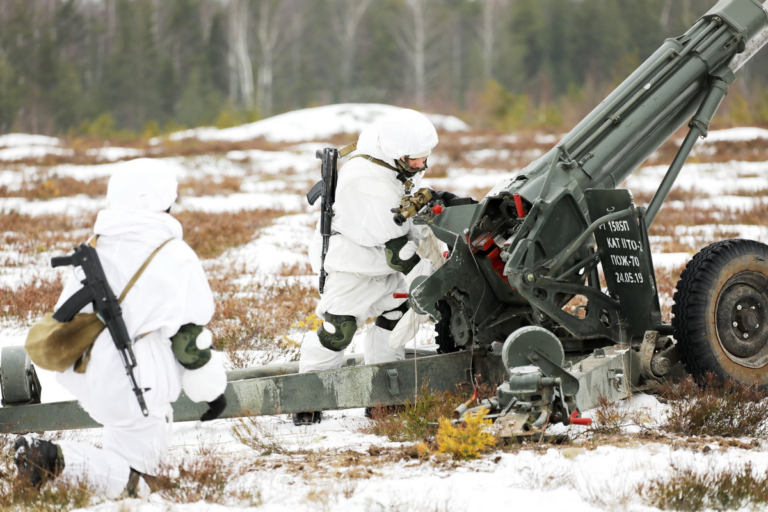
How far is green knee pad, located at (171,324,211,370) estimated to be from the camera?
3850 mm

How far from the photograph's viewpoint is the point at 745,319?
5336 millimetres

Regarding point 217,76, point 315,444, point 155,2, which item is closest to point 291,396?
point 315,444

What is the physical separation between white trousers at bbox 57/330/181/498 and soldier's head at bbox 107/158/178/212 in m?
0.60

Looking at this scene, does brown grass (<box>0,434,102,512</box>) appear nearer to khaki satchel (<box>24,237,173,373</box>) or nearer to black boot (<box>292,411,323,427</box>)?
khaki satchel (<box>24,237,173,373</box>)

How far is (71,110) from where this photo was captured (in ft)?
139

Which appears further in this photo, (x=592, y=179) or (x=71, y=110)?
(x=71, y=110)

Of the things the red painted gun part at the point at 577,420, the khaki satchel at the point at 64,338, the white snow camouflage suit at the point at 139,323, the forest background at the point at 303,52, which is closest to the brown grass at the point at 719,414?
the red painted gun part at the point at 577,420

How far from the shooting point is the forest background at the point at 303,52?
43.3 m

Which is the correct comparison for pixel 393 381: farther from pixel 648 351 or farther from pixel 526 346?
pixel 648 351

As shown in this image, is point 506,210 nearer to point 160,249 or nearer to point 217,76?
point 160,249

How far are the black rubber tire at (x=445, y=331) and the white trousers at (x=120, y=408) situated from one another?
2410 millimetres

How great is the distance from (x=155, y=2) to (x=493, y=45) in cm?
2207

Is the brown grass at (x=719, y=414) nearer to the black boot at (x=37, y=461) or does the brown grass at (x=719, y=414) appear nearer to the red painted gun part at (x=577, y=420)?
the red painted gun part at (x=577, y=420)

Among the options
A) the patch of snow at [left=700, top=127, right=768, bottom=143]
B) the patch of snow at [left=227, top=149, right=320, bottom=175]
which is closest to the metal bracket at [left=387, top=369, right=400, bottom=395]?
the patch of snow at [left=227, top=149, right=320, bottom=175]
